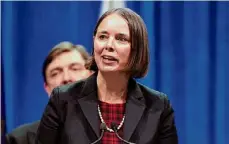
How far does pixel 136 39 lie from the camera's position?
1160mm

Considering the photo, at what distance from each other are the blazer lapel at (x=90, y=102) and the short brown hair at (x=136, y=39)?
113 mm

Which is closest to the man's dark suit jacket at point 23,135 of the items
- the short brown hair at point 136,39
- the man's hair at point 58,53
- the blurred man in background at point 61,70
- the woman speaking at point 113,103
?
the blurred man in background at point 61,70

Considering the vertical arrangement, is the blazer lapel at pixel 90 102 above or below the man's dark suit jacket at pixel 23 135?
above

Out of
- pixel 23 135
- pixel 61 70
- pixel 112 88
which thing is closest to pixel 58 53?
pixel 61 70

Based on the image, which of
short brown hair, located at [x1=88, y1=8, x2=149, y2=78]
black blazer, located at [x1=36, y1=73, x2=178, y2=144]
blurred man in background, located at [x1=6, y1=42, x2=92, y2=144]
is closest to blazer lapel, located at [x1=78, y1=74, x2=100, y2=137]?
black blazer, located at [x1=36, y1=73, x2=178, y2=144]

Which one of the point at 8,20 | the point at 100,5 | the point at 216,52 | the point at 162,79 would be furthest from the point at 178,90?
the point at 8,20

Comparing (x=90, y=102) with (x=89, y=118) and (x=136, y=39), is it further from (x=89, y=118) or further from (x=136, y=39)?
(x=136, y=39)

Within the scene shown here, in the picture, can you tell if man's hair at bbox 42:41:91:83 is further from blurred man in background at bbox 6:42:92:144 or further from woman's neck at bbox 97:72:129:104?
woman's neck at bbox 97:72:129:104

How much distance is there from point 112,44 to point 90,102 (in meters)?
0.18

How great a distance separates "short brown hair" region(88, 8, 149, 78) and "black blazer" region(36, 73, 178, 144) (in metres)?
0.08

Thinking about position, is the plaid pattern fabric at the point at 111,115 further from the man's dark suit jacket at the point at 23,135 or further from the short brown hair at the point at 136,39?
the man's dark suit jacket at the point at 23,135

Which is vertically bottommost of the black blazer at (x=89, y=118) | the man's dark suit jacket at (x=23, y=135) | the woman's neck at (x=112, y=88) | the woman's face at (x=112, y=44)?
the man's dark suit jacket at (x=23, y=135)

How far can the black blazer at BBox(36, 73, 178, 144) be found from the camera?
1143mm

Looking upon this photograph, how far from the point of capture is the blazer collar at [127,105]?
3.80 feet
